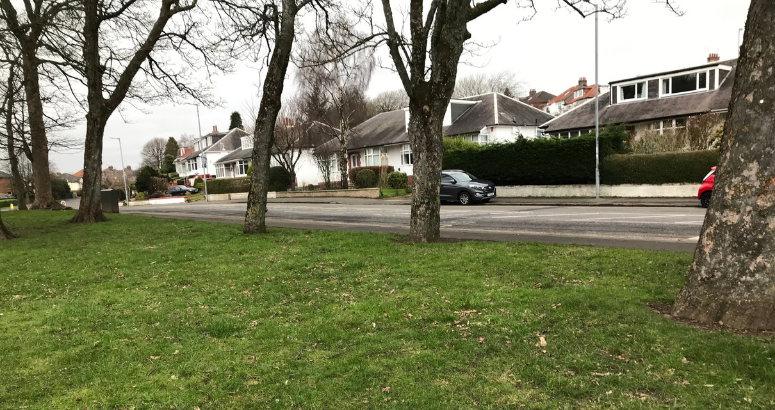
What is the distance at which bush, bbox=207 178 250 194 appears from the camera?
51066mm

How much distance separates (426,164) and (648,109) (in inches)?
1154

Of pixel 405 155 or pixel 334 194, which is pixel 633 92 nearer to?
pixel 405 155

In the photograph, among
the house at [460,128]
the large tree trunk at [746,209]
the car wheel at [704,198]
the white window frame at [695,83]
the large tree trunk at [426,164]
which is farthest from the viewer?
the house at [460,128]

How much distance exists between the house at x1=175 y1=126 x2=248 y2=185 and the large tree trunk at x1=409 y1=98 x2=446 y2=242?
7039cm

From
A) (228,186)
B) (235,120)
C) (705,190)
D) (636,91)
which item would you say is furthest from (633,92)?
(235,120)

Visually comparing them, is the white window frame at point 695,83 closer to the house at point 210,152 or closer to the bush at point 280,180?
the bush at point 280,180

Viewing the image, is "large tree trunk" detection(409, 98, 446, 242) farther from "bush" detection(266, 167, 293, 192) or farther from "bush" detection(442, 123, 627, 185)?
"bush" detection(266, 167, 293, 192)

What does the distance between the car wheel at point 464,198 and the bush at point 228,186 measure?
32.1m

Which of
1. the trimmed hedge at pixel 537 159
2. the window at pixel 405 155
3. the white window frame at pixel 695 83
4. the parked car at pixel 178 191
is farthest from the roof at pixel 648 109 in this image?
the parked car at pixel 178 191

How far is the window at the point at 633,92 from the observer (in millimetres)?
34406

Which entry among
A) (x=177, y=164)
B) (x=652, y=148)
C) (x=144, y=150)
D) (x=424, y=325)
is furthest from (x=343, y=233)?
(x=144, y=150)

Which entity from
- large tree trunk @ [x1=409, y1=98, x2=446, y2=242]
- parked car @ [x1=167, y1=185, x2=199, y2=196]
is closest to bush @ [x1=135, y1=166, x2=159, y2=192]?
parked car @ [x1=167, y1=185, x2=199, y2=196]

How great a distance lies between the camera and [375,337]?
461cm

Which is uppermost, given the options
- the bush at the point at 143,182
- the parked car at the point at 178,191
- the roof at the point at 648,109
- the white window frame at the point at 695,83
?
the white window frame at the point at 695,83
